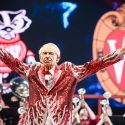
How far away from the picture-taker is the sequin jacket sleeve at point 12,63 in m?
4.27

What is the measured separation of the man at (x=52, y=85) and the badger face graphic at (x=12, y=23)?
4.82 m

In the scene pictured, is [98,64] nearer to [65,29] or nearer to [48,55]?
[48,55]

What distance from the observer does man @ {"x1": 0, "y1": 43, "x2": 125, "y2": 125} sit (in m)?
4.26

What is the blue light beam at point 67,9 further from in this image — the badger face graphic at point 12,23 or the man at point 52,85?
the man at point 52,85

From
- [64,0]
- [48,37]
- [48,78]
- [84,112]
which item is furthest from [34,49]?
[48,78]

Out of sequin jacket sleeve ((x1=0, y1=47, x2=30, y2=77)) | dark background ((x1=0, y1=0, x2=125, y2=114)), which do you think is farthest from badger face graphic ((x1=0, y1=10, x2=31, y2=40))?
sequin jacket sleeve ((x1=0, y1=47, x2=30, y2=77))

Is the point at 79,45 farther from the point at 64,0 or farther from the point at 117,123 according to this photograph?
the point at 117,123

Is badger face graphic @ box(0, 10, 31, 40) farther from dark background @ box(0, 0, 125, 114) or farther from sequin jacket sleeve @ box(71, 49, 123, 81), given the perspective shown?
sequin jacket sleeve @ box(71, 49, 123, 81)

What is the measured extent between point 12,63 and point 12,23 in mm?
A: 4901

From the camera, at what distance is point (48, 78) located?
4.30m

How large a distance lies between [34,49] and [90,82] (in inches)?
41.0

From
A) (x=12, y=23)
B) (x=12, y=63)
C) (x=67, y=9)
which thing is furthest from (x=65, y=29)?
(x=12, y=63)

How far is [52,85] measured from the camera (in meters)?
4.27

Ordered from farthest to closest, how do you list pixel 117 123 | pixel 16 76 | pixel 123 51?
pixel 16 76 < pixel 117 123 < pixel 123 51
